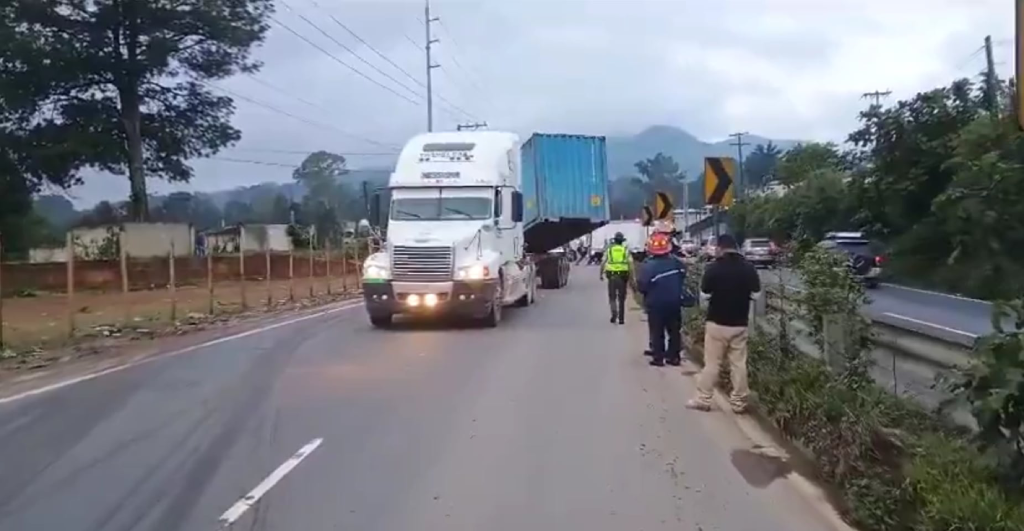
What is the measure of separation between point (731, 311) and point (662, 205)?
548 inches

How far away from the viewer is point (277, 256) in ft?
162

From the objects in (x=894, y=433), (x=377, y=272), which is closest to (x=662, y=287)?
(x=894, y=433)

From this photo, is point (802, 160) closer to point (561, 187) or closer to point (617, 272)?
point (561, 187)

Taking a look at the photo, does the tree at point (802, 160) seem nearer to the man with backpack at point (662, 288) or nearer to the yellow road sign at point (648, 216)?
the yellow road sign at point (648, 216)

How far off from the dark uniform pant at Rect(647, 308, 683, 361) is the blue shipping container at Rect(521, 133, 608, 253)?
697 inches

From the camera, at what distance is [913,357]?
9820mm

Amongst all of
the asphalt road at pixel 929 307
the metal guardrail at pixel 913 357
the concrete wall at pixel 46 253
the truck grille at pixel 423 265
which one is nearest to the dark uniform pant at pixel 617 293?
the truck grille at pixel 423 265

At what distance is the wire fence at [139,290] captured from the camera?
79.5ft

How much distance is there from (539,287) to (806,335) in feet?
100.0

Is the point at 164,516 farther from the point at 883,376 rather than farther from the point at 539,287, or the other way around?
the point at 539,287

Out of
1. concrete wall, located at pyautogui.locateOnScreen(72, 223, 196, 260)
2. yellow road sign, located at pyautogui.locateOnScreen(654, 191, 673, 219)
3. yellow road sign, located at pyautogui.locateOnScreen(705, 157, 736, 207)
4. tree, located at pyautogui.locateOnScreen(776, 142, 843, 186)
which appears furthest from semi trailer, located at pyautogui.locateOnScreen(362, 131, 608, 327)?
tree, located at pyautogui.locateOnScreen(776, 142, 843, 186)

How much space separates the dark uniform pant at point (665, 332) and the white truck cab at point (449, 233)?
6396 mm

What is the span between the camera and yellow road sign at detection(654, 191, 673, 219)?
83.5 feet

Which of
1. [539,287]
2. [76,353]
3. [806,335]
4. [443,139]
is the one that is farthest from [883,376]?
[539,287]
